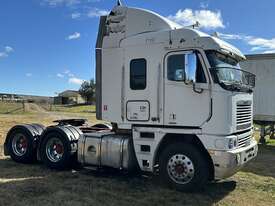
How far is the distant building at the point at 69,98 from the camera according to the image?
100363 mm

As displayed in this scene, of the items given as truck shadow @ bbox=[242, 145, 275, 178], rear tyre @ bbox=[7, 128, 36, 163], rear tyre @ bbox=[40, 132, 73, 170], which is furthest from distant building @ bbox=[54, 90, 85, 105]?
rear tyre @ bbox=[40, 132, 73, 170]

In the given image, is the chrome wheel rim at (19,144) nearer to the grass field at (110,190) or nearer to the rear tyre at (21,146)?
the rear tyre at (21,146)

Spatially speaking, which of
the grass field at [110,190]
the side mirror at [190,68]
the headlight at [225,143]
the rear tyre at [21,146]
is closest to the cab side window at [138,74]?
the side mirror at [190,68]

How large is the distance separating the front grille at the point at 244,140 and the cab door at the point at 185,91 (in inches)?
36.1

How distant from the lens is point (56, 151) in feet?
33.2

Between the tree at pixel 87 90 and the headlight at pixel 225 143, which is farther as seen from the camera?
the tree at pixel 87 90

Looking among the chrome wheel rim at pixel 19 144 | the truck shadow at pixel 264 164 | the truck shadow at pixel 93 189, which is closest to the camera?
the truck shadow at pixel 93 189

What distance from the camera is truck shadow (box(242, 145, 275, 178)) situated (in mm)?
10609

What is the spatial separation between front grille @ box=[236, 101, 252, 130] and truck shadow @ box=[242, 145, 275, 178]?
2474 millimetres

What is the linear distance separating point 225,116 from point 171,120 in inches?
47.8

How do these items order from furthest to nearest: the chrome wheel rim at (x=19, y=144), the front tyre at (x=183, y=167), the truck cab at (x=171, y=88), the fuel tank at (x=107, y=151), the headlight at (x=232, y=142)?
the chrome wheel rim at (x=19, y=144)
the fuel tank at (x=107, y=151)
the front tyre at (x=183, y=167)
the truck cab at (x=171, y=88)
the headlight at (x=232, y=142)

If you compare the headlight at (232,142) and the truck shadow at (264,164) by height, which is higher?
the headlight at (232,142)

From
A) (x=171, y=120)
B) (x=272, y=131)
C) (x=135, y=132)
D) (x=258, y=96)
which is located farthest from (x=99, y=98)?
(x=272, y=131)

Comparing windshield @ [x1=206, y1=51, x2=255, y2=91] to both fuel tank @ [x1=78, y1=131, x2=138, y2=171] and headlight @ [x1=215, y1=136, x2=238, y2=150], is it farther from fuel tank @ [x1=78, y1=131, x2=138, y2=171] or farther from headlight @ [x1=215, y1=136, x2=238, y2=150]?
fuel tank @ [x1=78, y1=131, x2=138, y2=171]
